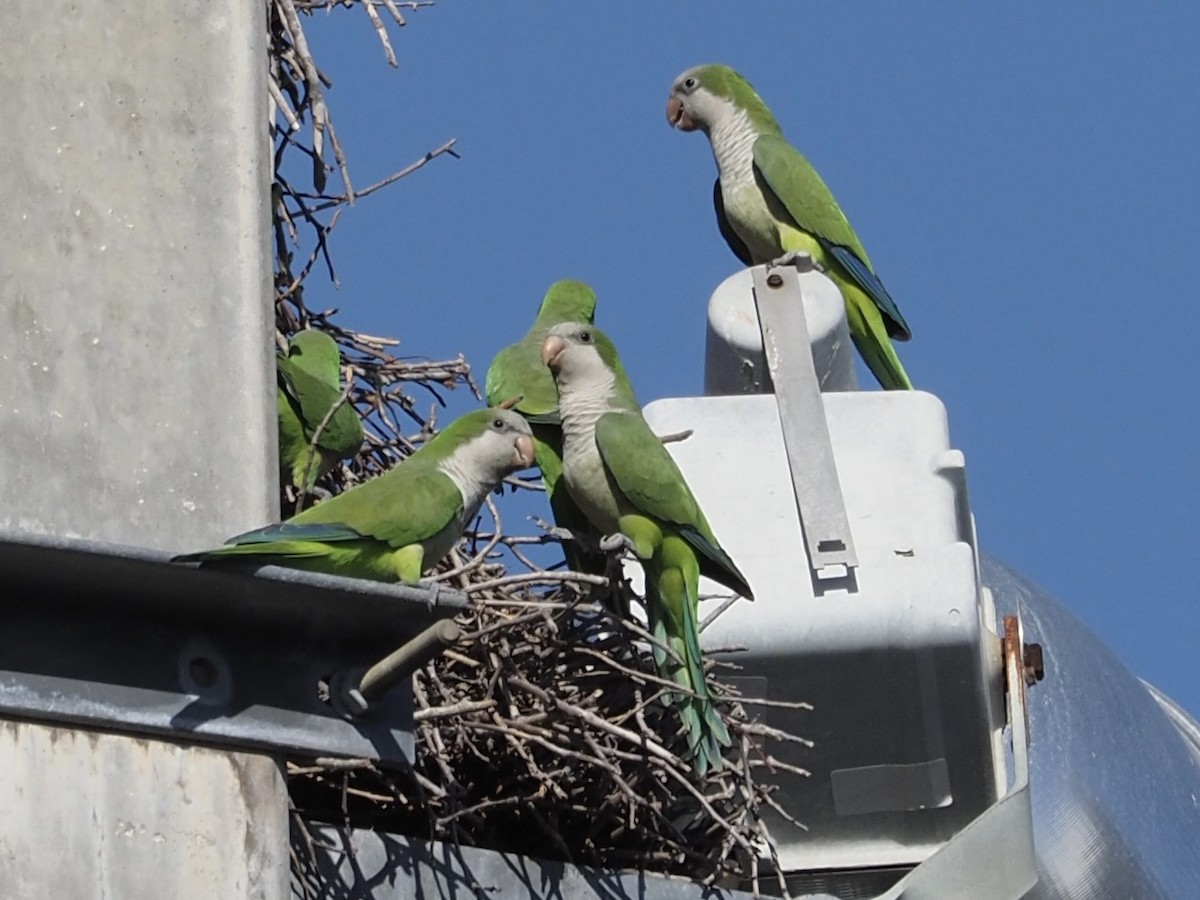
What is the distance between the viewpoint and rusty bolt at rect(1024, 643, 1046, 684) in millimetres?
5582

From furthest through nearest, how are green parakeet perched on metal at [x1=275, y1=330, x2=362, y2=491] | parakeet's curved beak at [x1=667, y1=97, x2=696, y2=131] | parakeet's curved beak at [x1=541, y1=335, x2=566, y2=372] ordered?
parakeet's curved beak at [x1=667, y1=97, x2=696, y2=131] < parakeet's curved beak at [x1=541, y1=335, x2=566, y2=372] < green parakeet perched on metal at [x1=275, y1=330, x2=362, y2=491]

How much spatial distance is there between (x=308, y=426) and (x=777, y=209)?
2.26 m

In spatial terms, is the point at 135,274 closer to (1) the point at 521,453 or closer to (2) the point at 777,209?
(1) the point at 521,453

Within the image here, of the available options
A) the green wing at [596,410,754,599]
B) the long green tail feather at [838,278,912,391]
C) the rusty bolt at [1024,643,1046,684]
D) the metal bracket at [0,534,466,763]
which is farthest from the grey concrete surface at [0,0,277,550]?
the long green tail feather at [838,278,912,391]

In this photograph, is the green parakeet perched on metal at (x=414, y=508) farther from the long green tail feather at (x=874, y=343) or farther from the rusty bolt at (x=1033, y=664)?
the long green tail feather at (x=874, y=343)

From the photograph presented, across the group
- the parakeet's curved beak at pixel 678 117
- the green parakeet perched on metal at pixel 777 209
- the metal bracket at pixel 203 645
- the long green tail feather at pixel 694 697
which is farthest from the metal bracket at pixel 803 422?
the parakeet's curved beak at pixel 678 117

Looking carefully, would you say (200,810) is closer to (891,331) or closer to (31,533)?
(31,533)

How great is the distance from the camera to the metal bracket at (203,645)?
3.40 m

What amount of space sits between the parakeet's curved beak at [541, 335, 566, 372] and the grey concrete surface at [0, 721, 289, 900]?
7.51 ft

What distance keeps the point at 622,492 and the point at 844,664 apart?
26.9 inches

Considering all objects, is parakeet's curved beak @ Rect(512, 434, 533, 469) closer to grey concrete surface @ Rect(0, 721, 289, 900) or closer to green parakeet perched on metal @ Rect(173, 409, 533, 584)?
green parakeet perched on metal @ Rect(173, 409, 533, 584)

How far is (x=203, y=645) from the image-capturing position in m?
3.60

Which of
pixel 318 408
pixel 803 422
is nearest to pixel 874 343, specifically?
pixel 803 422

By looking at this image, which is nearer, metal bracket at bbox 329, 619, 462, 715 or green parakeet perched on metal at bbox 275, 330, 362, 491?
metal bracket at bbox 329, 619, 462, 715
